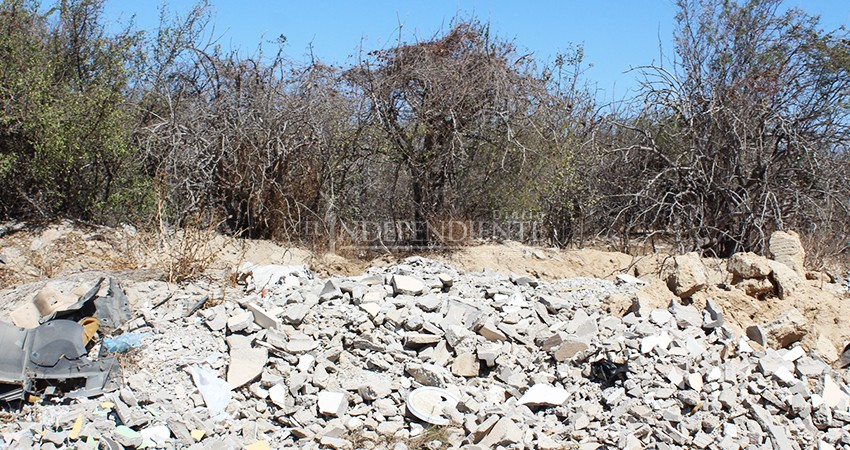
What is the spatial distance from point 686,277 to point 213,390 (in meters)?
3.94

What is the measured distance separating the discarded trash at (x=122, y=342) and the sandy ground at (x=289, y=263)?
96 centimetres

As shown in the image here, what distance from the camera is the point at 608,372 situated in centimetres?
494

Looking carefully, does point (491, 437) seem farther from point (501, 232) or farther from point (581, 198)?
point (581, 198)

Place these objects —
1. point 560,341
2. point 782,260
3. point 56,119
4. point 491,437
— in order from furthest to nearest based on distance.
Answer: point 56,119, point 782,260, point 560,341, point 491,437

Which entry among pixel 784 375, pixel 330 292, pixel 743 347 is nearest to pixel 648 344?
pixel 743 347

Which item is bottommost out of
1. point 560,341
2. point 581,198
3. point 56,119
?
point 560,341

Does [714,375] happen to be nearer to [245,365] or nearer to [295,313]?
[295,313]

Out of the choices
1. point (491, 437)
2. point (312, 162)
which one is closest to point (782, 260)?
point (491, 437)

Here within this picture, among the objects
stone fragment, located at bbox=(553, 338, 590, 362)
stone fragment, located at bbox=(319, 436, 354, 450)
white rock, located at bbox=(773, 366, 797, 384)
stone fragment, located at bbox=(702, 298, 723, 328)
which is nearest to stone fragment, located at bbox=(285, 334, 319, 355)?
stone fragment, located at bbox=(319, 436, 354, 450)

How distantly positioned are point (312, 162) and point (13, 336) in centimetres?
427

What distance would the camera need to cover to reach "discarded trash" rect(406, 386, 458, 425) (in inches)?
178

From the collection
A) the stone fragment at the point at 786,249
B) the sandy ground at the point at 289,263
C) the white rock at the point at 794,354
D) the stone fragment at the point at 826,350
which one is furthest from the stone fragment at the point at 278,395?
the stone fragment at the point at 786,249

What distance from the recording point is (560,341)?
516 cm

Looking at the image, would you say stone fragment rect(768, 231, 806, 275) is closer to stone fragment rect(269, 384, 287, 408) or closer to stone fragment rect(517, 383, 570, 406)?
stone fragment rect(517, 383, 570, 406)
